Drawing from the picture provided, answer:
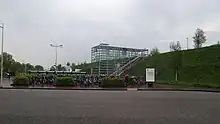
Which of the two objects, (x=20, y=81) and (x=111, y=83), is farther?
(x=20, y=81)

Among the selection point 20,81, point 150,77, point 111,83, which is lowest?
point 111,83

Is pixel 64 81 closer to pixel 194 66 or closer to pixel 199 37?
pixel 194 66

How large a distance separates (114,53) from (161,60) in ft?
186

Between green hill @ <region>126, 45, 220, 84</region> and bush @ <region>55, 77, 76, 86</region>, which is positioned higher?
green hill @ <region>126, 45, 220, 84</region>

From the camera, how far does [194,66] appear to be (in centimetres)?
5250

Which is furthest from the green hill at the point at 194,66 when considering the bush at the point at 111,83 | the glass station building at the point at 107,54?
the glass station building at the point at 107,54

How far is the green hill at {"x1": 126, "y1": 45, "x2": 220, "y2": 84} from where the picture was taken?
46.4 meters

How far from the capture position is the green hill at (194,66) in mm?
46406

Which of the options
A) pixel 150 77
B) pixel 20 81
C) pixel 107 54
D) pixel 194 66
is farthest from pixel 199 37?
pixel 107 54

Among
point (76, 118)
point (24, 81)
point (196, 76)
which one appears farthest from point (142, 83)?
point (76, 118)

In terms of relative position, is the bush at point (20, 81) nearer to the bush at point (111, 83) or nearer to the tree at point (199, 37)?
the bush at point (111, 83)

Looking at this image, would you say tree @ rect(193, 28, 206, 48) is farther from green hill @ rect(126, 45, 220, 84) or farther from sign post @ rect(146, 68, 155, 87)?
sign post @ rect(146, 68, 155, 87)

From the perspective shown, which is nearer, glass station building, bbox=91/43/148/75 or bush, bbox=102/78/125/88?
bush, bbox=102/78/125/88

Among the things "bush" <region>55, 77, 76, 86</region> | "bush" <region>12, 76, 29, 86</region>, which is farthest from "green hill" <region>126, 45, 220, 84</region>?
"bush" <region>12, 76, 29, 86</region>
